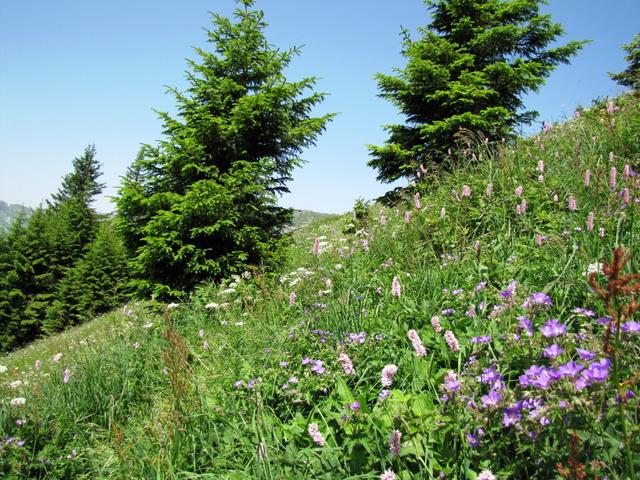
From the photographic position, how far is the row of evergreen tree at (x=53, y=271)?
24.6 metres

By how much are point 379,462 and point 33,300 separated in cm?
3238

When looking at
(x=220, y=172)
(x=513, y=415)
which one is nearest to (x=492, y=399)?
(x=513, y=415)

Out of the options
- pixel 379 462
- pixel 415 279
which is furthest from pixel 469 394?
pixel 415 279

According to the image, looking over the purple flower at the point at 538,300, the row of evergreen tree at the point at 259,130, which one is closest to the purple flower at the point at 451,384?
the purple flower at the point at 538,300

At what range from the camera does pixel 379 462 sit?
184 cm

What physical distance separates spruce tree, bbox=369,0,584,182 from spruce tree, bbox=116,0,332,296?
2.72 meters

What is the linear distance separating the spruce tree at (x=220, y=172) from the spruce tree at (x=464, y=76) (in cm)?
272

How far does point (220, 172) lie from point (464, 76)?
6.25m

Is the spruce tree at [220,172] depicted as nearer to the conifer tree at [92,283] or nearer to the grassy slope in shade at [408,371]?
the grassy slope in shade at [408,371]

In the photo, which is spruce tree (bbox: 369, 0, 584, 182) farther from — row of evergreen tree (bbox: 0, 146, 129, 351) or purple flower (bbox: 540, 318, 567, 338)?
row of evergreen tree (bbox: 0, 146, 129, 351)

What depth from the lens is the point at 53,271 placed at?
2761cm

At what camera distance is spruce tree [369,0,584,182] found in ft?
29.4

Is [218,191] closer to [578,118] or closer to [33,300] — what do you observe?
[578,118]

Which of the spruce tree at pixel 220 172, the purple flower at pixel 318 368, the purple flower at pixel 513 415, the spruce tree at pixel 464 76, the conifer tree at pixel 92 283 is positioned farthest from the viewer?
the conifer tree at pixel 92 283
